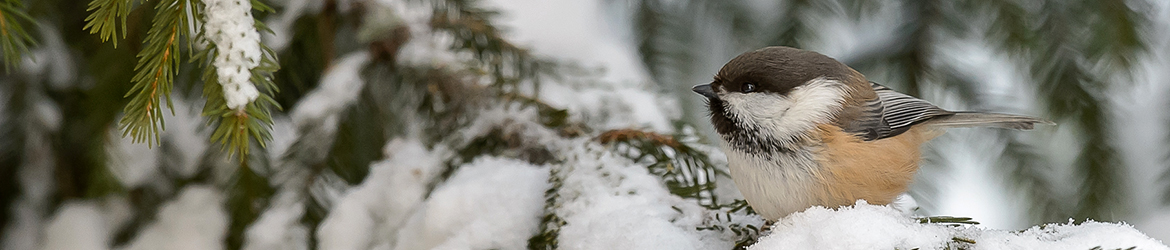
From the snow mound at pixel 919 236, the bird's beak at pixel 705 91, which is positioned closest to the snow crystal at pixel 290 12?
the bird's beak at pixel 705 91

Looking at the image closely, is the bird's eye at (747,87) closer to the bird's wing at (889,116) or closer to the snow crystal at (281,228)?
the bird's wing at (889,116)

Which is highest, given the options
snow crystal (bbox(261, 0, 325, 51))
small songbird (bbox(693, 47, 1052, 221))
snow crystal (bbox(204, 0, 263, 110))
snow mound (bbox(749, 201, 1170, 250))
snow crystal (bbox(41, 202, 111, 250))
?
snow crystal (bbox(261, 0, 325, 51))

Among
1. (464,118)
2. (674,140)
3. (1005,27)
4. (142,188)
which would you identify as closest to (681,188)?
(674,140)

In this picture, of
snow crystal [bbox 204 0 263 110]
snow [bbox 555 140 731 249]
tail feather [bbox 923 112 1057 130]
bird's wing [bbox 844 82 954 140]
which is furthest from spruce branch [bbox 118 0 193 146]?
tail feather [bbox 923 112 1057 130]

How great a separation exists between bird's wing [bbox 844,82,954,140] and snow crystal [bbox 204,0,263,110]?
836mm

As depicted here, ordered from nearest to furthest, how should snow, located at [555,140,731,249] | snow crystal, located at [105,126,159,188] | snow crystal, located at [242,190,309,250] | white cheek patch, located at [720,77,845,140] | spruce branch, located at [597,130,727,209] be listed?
snow, located at [555,140,731,249], white cheek patch, located at [720,77,845,140], spruce branch, located at [597,130,727,209], snow crystal, located at [242,190,309,250], snow crystal, located at [105,126,159,188]

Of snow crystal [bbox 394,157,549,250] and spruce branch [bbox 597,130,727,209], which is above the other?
spruce branch [bbox 597,130,727,209]

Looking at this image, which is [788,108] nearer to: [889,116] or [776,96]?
[776,96]

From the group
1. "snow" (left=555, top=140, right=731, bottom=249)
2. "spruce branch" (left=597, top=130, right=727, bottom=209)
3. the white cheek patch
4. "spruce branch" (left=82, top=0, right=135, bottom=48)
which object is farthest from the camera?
"spruce branch" (left=597, top=130, right=727, bottom=209)

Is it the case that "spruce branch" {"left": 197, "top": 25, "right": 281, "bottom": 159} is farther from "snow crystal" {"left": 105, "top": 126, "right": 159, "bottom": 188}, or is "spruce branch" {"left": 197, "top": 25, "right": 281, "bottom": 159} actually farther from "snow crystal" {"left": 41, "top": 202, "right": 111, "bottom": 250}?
"snow crystal" {"left": 41, "top": 202, "right": 111, "bottom": 250}

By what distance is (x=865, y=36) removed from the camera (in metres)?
1.79

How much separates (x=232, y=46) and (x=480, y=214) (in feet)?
1.47

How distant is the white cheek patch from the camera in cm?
105

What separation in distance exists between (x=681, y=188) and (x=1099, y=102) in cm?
102
